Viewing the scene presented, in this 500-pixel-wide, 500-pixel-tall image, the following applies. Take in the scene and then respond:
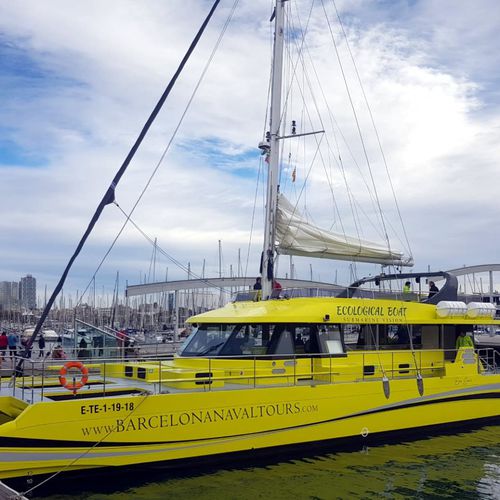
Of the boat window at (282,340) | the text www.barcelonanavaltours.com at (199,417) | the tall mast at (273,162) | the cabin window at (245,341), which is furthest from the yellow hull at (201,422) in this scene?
the tall mast at (273,162)

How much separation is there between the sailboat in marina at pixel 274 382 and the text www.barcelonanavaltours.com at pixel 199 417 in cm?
2

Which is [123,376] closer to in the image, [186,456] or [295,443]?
[186,456]

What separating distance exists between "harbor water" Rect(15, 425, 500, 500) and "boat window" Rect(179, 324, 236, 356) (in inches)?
102

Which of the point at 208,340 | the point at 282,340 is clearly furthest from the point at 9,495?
the point at 282,340

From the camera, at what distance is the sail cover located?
15.0m

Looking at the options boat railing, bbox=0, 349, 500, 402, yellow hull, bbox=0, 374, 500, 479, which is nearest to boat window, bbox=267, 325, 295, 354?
boat railing, bbox=0, 349, 500, 402

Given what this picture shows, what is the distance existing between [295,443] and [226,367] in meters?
1.94

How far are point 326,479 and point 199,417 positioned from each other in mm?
2438

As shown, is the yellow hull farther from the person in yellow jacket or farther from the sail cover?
the sail cover

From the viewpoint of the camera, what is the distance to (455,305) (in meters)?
15.1

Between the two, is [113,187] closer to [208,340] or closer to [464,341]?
[208,340]

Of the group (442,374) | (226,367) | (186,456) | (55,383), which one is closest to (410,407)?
(442,374)

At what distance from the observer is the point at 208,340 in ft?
42.8

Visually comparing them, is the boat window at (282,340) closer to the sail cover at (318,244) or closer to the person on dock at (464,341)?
the sail cover at (318,244)
